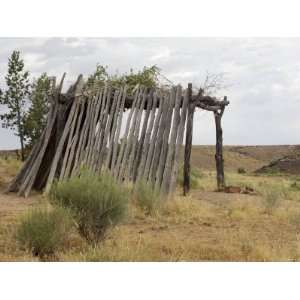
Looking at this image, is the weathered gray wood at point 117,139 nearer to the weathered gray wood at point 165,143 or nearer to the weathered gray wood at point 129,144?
the weathered gray wood at point 129,144

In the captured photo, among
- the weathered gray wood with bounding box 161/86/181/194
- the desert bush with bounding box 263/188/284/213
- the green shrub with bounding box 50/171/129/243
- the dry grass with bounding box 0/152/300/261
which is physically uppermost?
the weathered gray wood with bounding box 161/86/181/194

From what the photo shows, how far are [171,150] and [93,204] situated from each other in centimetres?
445

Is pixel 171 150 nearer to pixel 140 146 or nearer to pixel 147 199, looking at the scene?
pixel 140 146

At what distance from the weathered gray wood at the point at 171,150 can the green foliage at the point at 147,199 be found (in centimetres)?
55

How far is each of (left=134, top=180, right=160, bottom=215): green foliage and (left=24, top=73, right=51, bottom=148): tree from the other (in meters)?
12.2

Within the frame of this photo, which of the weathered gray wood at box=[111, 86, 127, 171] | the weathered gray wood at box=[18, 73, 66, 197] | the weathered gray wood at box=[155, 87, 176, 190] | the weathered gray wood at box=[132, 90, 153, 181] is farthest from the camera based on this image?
the weathered gray wood at box=[18, 73, 66, 197]

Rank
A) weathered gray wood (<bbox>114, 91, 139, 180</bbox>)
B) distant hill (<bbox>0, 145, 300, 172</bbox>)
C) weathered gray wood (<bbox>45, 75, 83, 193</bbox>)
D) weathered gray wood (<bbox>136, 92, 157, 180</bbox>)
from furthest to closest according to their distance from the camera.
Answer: distant hill (<bbox>0, 145, 300, 172</bbox>)
weathered gray wood (<bbox>45, 75, 83, 193</bbox>)
weathered gray wood (<bbox>114, 91, 139, 180</bbox>)
weathered gray wood (<bbox>136, 92, 157, 180</bbox>)

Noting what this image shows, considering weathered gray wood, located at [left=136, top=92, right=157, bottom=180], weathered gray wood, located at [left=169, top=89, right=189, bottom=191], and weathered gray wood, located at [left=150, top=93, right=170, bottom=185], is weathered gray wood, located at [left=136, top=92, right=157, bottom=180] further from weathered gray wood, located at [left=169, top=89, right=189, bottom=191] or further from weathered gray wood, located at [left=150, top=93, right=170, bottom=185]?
weathered gray wood, located at [left=169, top=89, right=189, bottom=191]

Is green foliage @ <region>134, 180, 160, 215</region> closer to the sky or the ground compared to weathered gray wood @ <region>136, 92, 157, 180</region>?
closer to the ground

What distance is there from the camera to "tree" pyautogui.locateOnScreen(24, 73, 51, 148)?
21828 millimetres

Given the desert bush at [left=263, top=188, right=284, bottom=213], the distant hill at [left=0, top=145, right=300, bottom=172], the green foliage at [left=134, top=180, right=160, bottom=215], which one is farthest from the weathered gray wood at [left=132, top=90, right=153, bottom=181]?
the distant hill at [left=0, top=145, right=300, bottom=172]

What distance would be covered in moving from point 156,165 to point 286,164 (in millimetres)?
29313

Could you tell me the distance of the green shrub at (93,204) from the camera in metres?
6.71

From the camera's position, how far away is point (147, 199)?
970 centimetres
